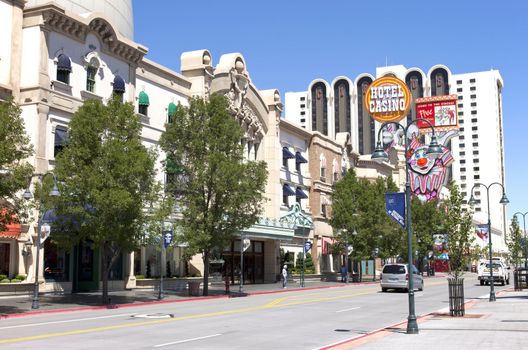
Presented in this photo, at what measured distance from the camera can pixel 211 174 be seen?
126ft

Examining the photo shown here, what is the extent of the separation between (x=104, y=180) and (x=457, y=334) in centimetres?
1770

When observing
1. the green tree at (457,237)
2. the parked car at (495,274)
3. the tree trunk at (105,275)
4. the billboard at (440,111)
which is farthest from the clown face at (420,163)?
the tree trunk at (105,275)

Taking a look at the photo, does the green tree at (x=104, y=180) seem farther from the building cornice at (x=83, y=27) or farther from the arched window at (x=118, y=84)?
the arched window at (x=118, y=84)

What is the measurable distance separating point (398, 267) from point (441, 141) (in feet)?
146

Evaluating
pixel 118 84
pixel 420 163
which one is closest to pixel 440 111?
pixel 420 163

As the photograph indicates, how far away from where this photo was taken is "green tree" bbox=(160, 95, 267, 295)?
38.2 metres

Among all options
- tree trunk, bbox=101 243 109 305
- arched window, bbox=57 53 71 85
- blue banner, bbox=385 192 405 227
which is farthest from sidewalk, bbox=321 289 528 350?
arched window, bbox=57 53 71 85

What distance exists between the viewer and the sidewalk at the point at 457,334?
52.6 feet

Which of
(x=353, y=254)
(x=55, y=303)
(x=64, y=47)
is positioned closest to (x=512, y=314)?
(x=55, y=303)

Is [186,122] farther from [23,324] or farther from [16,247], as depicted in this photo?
[23,324]

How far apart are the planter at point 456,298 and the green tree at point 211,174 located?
15951mm

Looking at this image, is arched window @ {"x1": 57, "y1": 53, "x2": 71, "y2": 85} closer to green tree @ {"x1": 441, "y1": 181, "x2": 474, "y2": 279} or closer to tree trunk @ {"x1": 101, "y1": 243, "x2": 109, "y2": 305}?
tree trunk @ {"x1": 101, "y1": 243, "x2": 109, "y2": 305}

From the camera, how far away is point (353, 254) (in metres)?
62.7

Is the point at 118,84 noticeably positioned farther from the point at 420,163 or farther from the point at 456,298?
the point at 420,163
